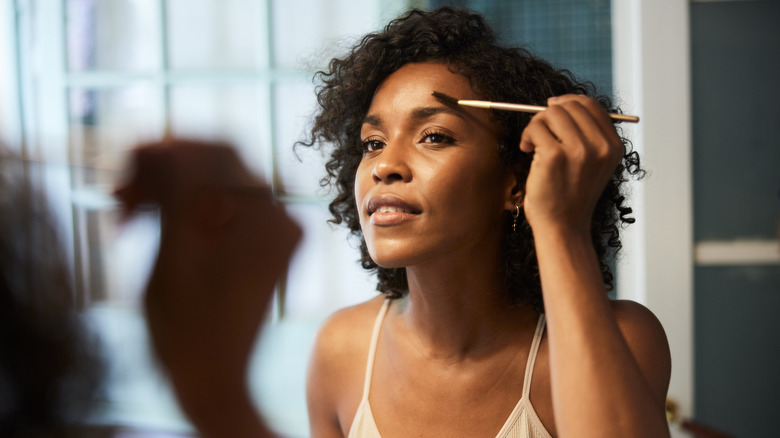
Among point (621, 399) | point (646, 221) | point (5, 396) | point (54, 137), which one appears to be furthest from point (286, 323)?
point (5, 396)

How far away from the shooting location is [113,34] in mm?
1758

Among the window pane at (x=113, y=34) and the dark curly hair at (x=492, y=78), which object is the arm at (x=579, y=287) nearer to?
the dark curly hair at (x=492, y=78)

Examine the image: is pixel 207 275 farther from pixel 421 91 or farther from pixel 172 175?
pixel 421 91

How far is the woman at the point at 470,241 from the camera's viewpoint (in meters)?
0.70

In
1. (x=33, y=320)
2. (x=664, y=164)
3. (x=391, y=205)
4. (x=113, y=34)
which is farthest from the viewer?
(x=113, y=34)

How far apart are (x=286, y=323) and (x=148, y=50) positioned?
90 centimetres

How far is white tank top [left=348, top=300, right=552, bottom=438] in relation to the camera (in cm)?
87

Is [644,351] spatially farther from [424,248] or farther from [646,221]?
[646,221]

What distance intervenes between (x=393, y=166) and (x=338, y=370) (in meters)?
0.43

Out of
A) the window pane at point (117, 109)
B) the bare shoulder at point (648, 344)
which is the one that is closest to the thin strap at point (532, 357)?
the bare shoulder at point (648, 344)

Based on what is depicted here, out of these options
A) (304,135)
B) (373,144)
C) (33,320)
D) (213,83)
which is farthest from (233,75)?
(33,320)

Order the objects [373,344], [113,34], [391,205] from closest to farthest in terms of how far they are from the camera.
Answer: [391,205], [373,344], [113,34]

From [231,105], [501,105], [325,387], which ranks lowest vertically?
[325,387]

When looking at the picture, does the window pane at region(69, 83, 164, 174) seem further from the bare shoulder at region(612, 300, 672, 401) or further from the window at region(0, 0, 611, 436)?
the bare shoulder at region(612, 300, 672, 401)
